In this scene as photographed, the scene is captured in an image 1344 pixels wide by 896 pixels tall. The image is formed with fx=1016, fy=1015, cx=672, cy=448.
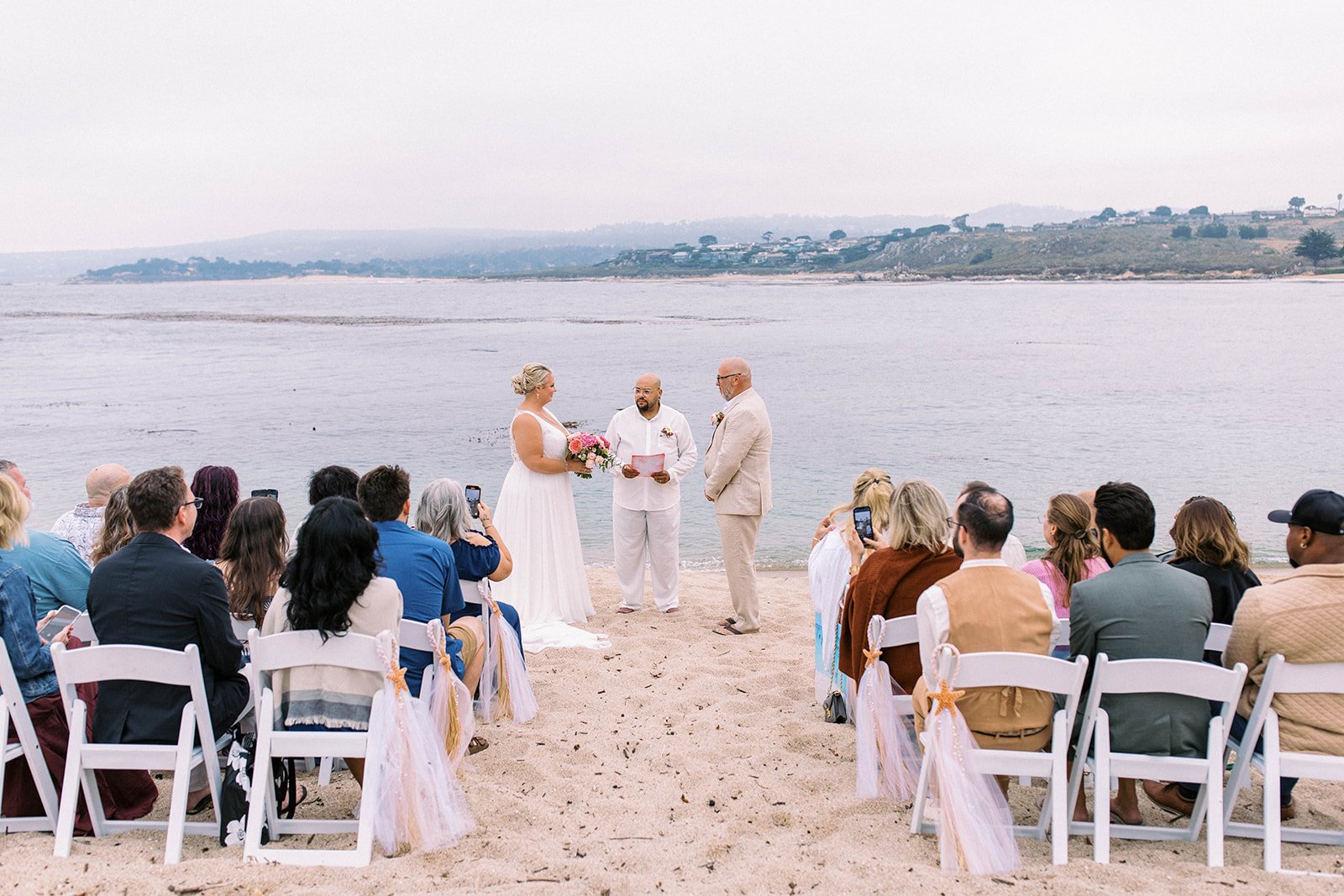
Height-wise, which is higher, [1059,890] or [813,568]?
[813,568]

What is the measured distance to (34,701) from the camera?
4547mm

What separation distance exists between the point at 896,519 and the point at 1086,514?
1010mm

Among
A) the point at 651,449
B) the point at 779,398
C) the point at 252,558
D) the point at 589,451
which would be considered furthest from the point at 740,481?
the point at 779,398

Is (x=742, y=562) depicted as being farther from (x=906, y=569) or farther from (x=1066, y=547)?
(x=1066, y=547)

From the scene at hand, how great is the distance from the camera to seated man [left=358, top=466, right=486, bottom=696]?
5.07 meters

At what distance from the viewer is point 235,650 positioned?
4512 millimetres

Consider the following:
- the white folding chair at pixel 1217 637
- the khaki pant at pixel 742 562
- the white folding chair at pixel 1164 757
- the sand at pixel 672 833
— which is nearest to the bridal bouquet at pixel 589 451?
the khaki pant at pixel 742 562

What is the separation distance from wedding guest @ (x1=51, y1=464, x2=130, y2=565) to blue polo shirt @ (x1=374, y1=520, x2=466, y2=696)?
7.49ft

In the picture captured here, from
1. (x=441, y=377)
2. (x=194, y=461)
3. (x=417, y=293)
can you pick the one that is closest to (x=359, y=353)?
(x=441, y=377)

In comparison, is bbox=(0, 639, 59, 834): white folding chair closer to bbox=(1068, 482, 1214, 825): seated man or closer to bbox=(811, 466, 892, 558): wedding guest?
bbox=(811, 466, 892, 558): wedding guest

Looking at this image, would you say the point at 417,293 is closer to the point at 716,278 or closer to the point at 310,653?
the point at 716,278

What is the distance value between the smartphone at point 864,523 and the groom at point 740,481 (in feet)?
7.71

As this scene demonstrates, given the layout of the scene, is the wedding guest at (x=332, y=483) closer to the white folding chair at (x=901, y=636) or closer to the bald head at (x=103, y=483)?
the bald head at (x=103, y=483)

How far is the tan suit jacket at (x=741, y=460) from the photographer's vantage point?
8.15 m
